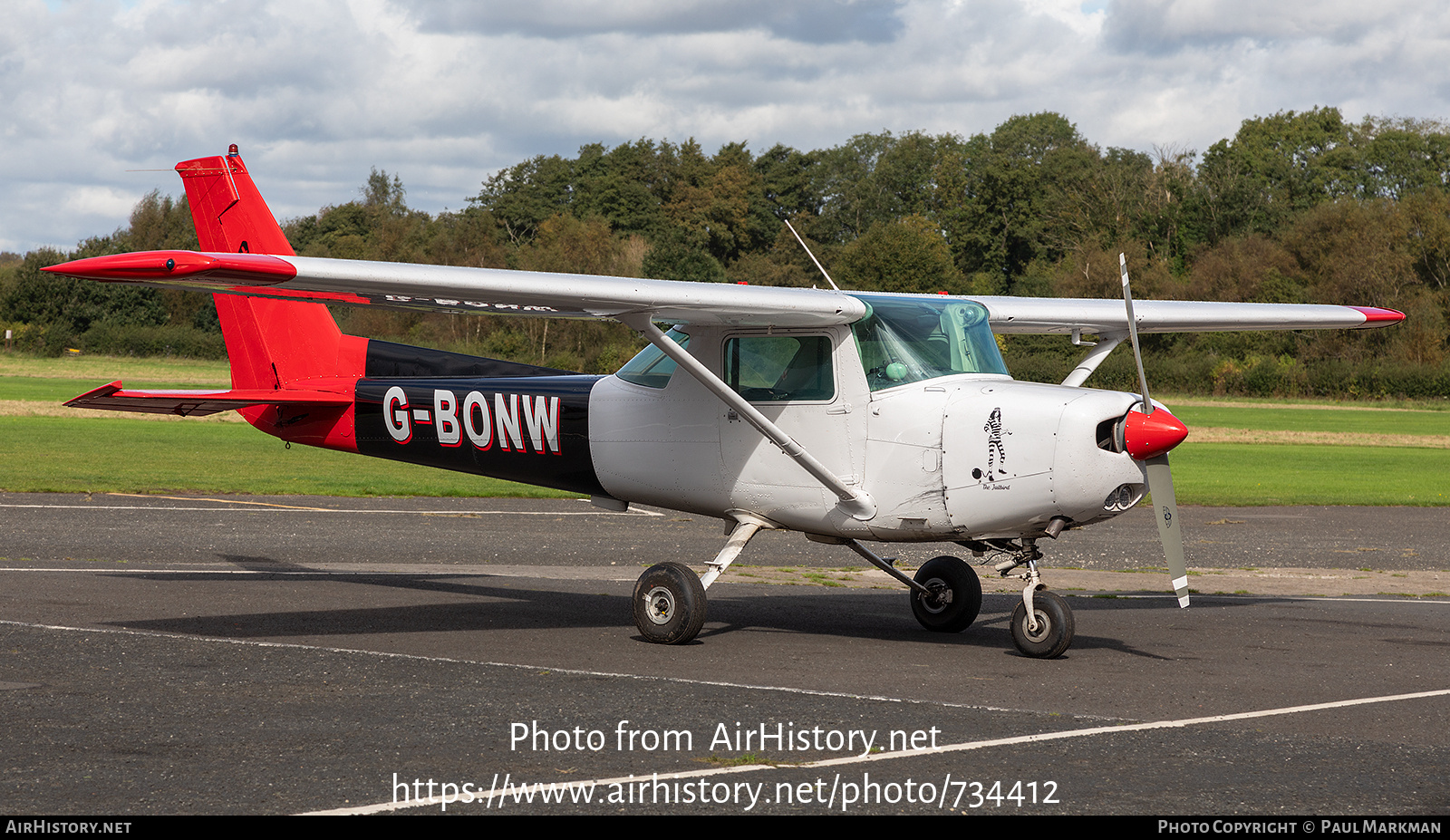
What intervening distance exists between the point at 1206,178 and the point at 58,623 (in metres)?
91.0

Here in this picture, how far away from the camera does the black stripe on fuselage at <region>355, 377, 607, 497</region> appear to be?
11.1m

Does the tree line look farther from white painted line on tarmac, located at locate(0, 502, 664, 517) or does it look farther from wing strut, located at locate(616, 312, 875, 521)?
wing strut, located at locate(616, 312, 875, 521)

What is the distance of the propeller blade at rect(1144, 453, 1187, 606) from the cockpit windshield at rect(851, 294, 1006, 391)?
1.42m

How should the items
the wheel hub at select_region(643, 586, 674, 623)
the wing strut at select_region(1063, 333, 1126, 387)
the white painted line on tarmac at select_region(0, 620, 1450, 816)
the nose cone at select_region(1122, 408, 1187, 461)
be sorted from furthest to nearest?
the wing strut at select_region(1063, 333, 1126, 387) → the wheel hub at select_region(643, 586, 674, 623) → the nose cone at select_region(1122, 408, 1187, 461) → the white painted line on tarmac at select_region(0, 620, 1450, 816)

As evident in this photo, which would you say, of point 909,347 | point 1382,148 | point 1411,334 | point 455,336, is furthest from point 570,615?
point 1382,148

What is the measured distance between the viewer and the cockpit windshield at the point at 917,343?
9.59 meters

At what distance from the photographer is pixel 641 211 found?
100625 mm

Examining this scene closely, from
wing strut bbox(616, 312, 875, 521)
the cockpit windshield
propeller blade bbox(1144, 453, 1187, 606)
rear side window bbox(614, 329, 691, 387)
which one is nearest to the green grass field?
rear side window bbox(614, 329, 691, 387)

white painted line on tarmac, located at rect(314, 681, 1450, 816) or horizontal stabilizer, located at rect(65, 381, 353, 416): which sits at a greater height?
horizontal stabilizer, located at rect(65, 381, 353, 416)

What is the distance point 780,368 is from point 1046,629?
106 inches

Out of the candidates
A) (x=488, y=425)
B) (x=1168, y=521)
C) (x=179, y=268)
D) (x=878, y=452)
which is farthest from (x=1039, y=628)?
(x=179, y=268)

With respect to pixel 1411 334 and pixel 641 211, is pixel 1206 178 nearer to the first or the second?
pixel 1411 334

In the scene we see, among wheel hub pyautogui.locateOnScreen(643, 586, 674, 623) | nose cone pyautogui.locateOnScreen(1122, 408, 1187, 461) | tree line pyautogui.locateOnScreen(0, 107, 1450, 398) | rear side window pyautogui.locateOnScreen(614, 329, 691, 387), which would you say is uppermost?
tree line pyautogui.locateOnScreen(0, 107, 1450, 398)

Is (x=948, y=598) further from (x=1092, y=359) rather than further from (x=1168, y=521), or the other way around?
(x=1092, y=359)
